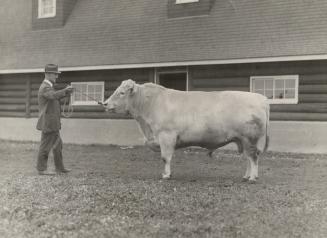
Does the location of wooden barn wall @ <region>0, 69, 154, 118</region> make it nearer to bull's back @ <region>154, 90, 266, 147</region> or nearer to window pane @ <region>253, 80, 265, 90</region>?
window pane @ <region>253, 80, 265, 90</region>

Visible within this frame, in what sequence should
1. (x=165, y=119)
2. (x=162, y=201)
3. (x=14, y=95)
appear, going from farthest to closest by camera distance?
(x=14, y=95) → (x=165, y=119) → (x=162, y=201)

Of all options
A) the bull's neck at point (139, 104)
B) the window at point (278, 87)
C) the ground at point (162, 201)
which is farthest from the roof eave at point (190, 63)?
the bull's neck at point (139, 104)

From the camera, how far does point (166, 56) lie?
1627cm

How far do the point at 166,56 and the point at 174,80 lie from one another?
149 cm

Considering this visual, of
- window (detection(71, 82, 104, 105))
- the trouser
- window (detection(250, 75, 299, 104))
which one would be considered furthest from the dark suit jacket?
window (detection(71, 82, 104, 105))

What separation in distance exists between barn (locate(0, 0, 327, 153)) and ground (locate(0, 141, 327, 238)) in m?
3.16

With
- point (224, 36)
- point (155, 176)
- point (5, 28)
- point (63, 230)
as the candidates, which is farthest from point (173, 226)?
point (5, 28)

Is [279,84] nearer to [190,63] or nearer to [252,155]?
[190,63]

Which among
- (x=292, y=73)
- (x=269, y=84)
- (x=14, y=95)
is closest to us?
(x=292, y=73)

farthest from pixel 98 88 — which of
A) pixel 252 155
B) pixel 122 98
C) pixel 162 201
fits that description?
pixel 162 201

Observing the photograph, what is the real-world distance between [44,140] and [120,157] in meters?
3.88

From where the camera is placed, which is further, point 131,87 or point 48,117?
point 48,117

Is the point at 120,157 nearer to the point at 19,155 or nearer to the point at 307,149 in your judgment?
the point at 19,155

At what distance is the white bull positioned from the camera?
9211mm
